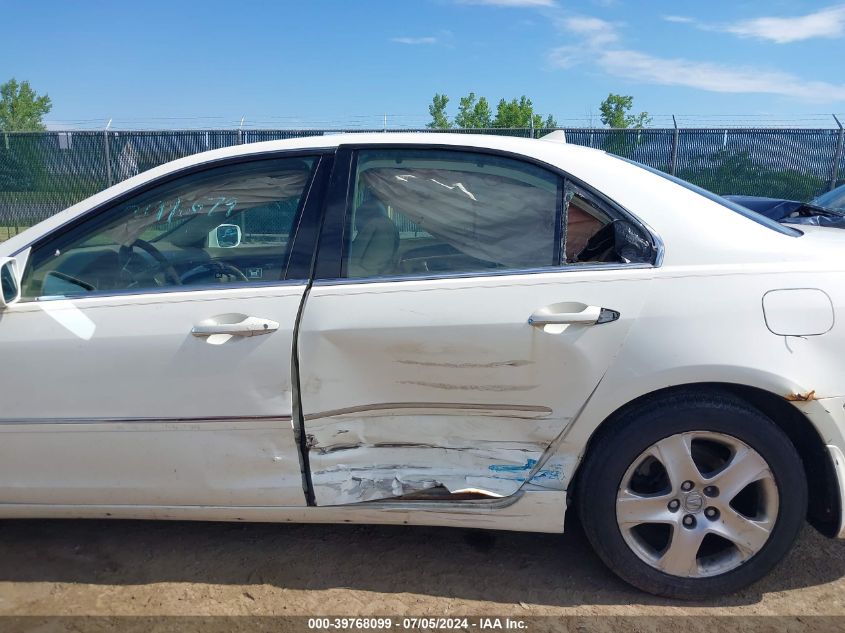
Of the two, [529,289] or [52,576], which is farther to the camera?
[52,576]

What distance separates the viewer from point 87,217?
8.46 feet

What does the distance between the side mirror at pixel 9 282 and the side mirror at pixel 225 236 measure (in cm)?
69

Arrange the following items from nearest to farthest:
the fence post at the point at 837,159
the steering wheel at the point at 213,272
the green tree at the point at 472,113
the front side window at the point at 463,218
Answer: the front side window at the point at 463,218, the steering wheel at the point at 213,272, the fence post at the point at 837,159, the green tree at the point at 472,113

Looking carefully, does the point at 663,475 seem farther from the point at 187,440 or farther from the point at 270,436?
the point at 187,440

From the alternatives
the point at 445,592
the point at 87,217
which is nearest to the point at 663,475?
the point at 445,592

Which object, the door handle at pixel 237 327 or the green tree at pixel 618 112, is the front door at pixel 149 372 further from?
the green tree at pixel 618 112

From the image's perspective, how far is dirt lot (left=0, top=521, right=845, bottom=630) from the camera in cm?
246

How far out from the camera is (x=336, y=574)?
8.68 feet

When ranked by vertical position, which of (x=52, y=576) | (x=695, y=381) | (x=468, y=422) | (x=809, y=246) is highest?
(x=809, y=246)

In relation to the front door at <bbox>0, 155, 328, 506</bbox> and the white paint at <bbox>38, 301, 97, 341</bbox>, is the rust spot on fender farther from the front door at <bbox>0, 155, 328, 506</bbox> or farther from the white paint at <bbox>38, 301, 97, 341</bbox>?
the white paint at <bbox>38, 301, 97, 341</bbox>

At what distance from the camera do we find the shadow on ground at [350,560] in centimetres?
257

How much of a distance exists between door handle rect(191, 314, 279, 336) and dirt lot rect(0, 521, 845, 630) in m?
0.99

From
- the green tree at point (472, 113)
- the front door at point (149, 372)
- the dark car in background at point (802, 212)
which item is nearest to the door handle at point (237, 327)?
the front door at point (149, 372)

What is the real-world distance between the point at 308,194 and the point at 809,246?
1836mm
